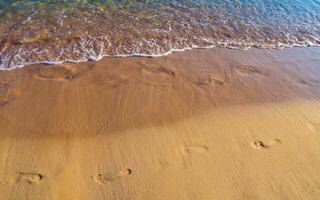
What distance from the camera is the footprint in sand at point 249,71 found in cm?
518

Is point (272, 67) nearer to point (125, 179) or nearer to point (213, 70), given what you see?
point (213, 70)

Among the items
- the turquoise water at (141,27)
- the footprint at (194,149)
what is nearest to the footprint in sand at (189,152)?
the footprint at (194,149)

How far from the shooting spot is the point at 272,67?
540 cm

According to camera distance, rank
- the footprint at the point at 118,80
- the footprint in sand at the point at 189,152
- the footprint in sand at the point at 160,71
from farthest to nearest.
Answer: the footprint in sand at the point at 160,71 < the footprint at the point at 118,80 < the footprint in sand at the point at 189,152

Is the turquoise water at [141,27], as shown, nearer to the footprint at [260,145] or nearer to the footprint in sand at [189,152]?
the footprint in sand at [189,152]

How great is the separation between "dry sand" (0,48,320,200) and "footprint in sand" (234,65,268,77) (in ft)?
0.12

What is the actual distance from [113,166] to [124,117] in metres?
Result: 0.99

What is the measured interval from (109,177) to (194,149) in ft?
3.83

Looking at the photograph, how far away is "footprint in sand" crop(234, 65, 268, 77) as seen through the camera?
518cm

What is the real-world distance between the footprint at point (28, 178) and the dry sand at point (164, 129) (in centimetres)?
1

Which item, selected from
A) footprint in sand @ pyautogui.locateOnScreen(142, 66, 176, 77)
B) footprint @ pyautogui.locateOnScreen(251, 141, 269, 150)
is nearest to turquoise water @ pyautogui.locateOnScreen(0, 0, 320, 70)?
footprint in sand @ pyautogui.locateOnScreen(142, 66, 176, 77)

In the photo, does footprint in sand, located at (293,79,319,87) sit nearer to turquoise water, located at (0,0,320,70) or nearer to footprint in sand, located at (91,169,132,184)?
turquoise water, located at (0,0,320,70)

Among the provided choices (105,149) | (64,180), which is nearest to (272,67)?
(105,149)

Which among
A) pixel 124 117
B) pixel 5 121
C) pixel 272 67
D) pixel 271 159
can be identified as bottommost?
pixel 5 121
